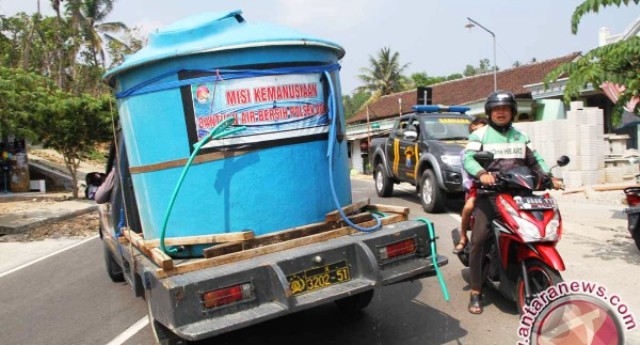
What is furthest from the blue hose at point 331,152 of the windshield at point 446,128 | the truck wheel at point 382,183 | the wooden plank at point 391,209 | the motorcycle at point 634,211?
the truck wheel at point 382,183

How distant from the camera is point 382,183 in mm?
13312

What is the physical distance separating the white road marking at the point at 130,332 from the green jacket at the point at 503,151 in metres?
3.27

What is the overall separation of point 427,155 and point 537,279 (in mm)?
6499

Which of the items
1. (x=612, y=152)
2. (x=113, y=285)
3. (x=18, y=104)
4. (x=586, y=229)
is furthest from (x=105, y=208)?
(x=612, y=152)

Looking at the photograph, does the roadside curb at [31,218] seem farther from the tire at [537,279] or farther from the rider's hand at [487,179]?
the tire at [537,279]

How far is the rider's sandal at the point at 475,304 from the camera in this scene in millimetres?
4609

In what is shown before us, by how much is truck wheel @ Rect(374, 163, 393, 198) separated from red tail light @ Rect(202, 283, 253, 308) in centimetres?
987

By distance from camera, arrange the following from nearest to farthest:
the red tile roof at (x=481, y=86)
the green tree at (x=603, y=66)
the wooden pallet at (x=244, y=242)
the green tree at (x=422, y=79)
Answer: the wooden pallet at (x=244, y=242)
the green tree at (x=603, y=66)
the red tile roof at (x=481, y=86)
the green tree at (x=422, y=79)

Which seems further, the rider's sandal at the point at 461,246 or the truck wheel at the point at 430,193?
the truck wheel at the point at 430,193

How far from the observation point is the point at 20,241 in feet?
38.2

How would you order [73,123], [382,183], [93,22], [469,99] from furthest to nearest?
1. [93,22]
2. [469,99]
3. [73,123]
4. [382,183]

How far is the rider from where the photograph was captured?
14.6 ft

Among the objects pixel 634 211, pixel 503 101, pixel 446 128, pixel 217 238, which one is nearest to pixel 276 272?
pixel 217 238

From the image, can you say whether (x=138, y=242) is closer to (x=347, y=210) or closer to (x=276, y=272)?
(x=276, y=272)
